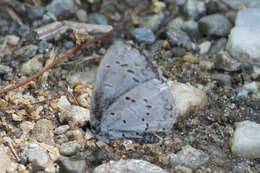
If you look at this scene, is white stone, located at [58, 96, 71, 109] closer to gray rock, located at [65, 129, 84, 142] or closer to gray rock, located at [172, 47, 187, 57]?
gray rock, located at [65, 129, 84, 142]

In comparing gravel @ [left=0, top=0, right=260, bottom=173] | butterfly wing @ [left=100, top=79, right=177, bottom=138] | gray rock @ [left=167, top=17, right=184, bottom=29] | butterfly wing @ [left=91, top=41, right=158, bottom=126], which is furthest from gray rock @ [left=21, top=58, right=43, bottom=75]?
gray rock @ [left=167, top=17, right=184, bottom=29]

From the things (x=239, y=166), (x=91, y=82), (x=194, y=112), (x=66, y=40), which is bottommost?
(x=239, y=166)

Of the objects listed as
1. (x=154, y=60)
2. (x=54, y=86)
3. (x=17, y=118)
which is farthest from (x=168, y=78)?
(x=17, y=118)

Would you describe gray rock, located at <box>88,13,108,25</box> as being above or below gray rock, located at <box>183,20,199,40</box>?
above

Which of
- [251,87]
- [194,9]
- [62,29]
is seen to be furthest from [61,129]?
[194,9]

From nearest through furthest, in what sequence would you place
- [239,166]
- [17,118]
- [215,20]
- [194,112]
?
[239,166]
[17,118]
[194,112]
[215,20]

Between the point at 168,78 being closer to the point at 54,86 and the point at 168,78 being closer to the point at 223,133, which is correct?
the point at 223,133
